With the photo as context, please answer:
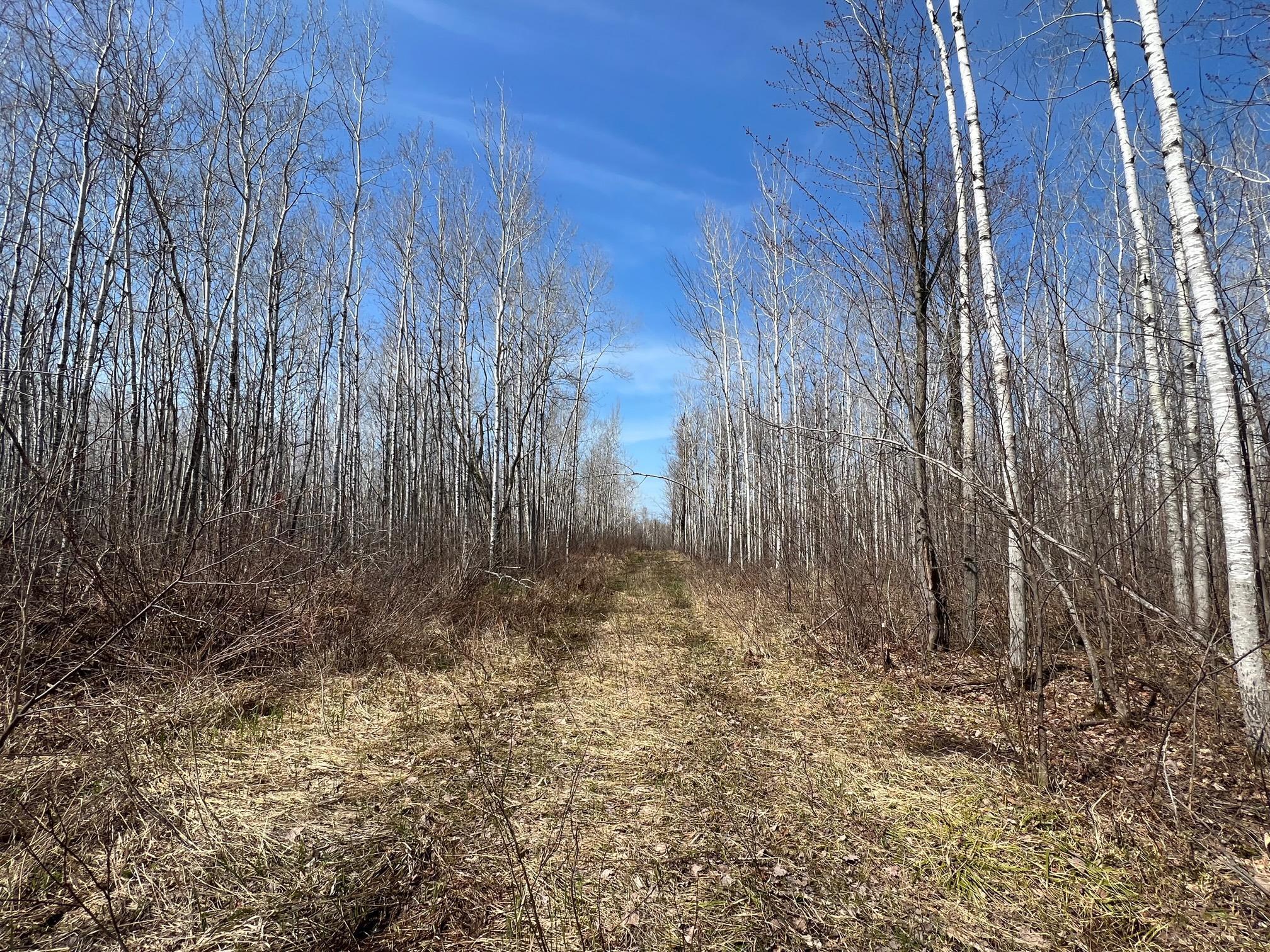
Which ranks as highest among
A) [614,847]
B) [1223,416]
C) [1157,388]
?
[1157,388]

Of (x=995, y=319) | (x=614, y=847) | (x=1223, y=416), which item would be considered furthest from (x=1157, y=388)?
(x=614, y=847)

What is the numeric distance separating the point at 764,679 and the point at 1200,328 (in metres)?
4.44

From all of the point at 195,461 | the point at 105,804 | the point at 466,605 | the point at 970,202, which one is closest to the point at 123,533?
the point at 195,461

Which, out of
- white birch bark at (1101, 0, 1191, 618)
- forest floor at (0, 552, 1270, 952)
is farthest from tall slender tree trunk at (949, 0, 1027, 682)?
white birch bark at (1101, 0, 1191, 618)

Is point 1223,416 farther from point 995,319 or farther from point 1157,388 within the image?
point 1157,388

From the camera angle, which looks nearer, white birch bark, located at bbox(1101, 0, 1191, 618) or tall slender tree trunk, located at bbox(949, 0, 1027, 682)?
tall slender tree trunk, located at bbox(949, 0, 1027, 682)

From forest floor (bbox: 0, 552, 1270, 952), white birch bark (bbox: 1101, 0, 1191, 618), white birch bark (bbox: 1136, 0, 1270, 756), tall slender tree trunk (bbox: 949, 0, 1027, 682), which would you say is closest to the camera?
forest floor (bbox: 0, 552, 1270, 952)

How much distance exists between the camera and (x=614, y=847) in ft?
8.61

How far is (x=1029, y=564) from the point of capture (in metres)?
3.11

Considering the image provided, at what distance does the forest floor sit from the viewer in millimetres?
2020

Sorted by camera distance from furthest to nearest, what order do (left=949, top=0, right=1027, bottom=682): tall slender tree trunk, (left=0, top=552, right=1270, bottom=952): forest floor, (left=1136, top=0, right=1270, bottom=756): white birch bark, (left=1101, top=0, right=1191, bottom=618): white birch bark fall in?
(left=1101, top=0, right=1191, bottom=618): white birch bark, (left=949, top=0, right=1027, bottom=682): tall slender tree trunk, (left=1136, top=0, right=1270, bottom=756): white birch bark, (left=0, top=552, right=1270, bottom=952): forest floor

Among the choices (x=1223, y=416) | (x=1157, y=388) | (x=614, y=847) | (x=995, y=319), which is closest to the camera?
(x=614, y=847)

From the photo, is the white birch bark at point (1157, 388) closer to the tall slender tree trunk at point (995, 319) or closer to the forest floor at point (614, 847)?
the tall slender tree trunk at point (995, 319)

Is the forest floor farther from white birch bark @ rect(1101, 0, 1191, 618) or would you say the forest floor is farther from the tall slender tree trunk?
white birch bark @ rect(1101, 0, 1191, 618)
